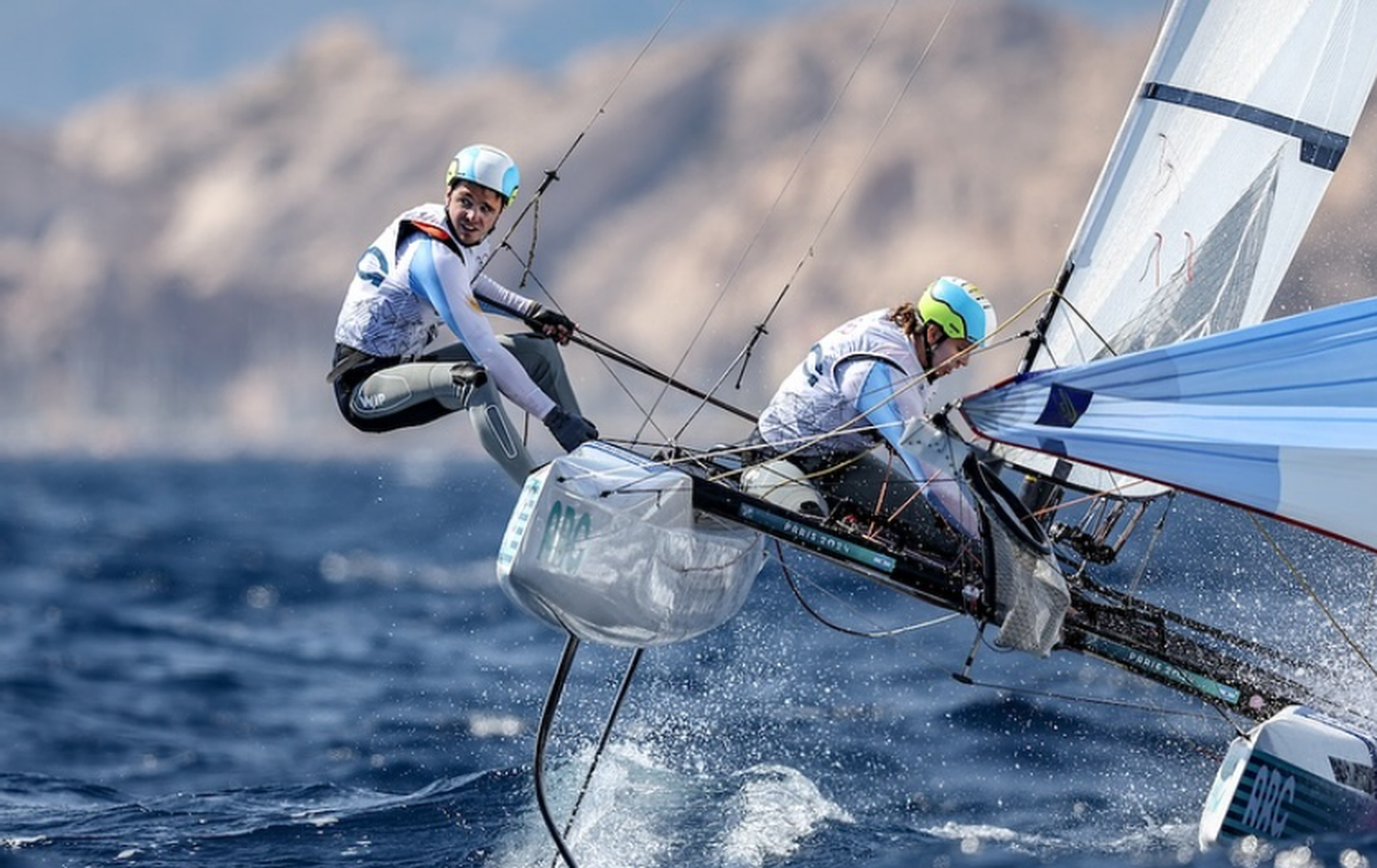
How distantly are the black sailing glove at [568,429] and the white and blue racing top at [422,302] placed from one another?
40 mm

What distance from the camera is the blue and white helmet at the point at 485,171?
536 cm

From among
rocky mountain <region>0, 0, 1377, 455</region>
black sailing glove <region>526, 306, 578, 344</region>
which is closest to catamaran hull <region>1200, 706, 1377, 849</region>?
black sailing glove <region>526, 306, 578, 344</region>

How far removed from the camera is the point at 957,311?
17.4 ft

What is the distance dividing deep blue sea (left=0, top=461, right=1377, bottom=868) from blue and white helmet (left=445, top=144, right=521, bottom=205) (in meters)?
1.96

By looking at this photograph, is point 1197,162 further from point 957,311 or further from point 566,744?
point 566,744

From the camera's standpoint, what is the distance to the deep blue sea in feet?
18.2

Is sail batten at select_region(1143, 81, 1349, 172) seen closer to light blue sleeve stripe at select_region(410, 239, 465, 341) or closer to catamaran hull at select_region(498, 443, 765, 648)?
catamaran hull at select_region(498, 443, 765, 648)

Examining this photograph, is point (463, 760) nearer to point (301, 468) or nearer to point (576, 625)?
point (576, 625)

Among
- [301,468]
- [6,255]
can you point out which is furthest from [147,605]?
[6,255]

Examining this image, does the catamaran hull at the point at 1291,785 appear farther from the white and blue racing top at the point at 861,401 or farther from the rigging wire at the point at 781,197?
the rigging wire at the point at 781,197

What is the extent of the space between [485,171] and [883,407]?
4.37 ft

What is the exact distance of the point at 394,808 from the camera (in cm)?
612

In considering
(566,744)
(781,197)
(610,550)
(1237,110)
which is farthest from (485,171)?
(1237,110)

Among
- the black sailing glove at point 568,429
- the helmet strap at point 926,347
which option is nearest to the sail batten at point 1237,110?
the helmet strap at point 926,347
